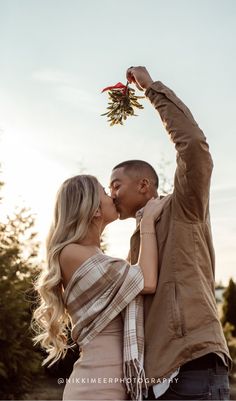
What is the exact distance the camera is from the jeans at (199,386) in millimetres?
2828

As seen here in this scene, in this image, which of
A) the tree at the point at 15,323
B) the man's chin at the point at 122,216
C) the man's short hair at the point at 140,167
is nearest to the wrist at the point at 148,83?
the man's short hair at the point at 140,167

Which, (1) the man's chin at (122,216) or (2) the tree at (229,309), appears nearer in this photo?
(1) the man's chin at (122,216)

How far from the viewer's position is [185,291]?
296 cm

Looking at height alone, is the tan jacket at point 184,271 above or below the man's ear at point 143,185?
below

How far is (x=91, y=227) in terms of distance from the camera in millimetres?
3379

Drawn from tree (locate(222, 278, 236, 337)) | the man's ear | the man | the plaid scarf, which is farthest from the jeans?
tree (locate(222, 278, 236, 337))

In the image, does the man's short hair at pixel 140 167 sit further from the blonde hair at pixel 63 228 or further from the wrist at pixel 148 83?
the wrist at pixel 148 83

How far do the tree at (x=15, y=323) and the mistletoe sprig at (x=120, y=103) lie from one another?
547cm

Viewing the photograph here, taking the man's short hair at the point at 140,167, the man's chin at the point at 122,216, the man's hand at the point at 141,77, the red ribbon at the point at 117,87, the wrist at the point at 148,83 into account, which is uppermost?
the red ribbon at the point at 117,87

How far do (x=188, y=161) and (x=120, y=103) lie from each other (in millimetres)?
1129

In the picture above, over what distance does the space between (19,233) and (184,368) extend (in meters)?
7.46

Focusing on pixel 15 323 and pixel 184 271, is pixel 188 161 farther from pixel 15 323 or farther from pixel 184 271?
pixel 15 323

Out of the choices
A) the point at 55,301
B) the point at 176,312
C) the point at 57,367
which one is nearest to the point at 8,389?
the point at 57,367

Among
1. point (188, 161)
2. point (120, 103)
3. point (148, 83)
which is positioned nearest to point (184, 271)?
point (188, 161)
